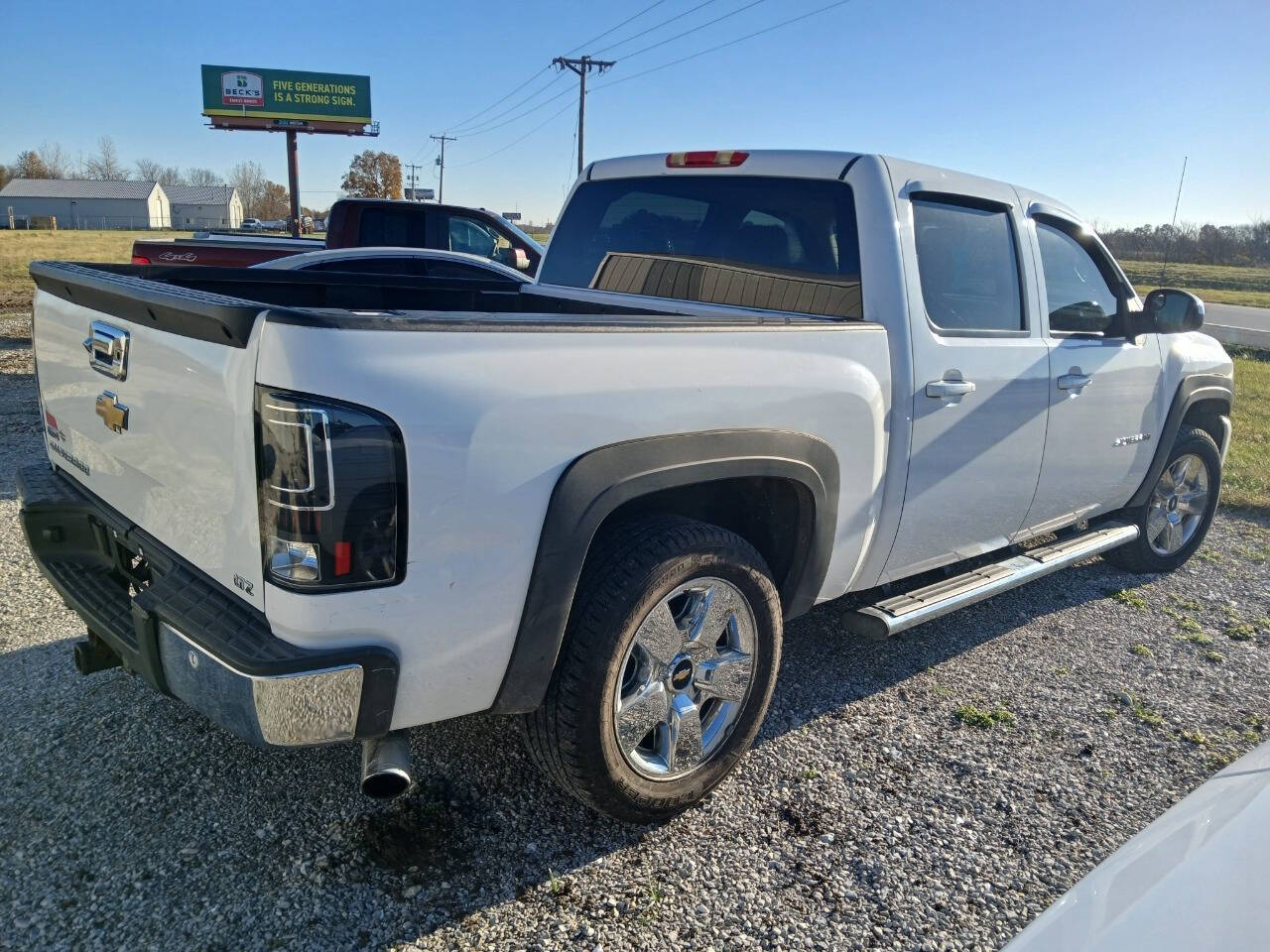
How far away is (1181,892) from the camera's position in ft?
4.70

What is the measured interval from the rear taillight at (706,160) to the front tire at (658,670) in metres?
1.82

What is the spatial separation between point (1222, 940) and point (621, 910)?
1531 mm

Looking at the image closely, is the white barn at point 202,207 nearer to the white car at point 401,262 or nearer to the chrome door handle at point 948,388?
the white car at point 401,262

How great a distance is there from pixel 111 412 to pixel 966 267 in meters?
3.05

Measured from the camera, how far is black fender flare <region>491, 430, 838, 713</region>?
227cm

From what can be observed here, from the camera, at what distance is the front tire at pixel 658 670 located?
2.47 m

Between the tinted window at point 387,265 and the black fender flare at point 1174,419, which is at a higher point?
the tinted window at point 387,265

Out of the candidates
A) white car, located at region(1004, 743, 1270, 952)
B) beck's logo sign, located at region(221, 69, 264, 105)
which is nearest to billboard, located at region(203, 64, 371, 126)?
beck's logo sign, located at region(221, 69, 264, 105)

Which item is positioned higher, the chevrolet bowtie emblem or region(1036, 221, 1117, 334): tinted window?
region(1036, 221, 1117, 334): tinted window

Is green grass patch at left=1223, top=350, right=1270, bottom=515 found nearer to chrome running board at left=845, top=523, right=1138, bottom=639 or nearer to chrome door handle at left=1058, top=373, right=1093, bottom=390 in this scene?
chrome running board at left=845, top=523, right=1138, bottom=639

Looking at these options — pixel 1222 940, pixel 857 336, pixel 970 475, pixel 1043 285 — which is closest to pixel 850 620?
pixel 970 475

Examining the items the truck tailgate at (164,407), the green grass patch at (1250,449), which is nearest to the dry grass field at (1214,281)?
the green grass patch at (1250,449)

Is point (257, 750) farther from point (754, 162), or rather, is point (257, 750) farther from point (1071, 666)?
point (1071, 666)

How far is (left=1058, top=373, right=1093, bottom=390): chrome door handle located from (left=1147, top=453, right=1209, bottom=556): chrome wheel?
1371mm
